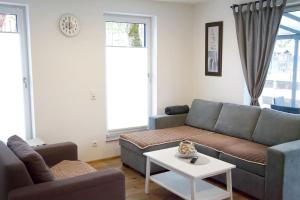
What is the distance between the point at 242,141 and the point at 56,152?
2198mm

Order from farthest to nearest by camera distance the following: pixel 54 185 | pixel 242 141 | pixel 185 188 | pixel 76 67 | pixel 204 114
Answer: pixel 204 114
pixel 76 67
pixel 242 141
pixel 185 188
pixel 54 185

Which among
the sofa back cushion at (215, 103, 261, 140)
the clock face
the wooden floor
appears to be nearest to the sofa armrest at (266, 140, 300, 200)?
the wooden floor

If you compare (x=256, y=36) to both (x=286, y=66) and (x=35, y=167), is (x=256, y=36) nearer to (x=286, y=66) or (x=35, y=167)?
(x=286, y=66)

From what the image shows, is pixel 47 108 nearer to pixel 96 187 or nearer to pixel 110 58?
pixel 110 58

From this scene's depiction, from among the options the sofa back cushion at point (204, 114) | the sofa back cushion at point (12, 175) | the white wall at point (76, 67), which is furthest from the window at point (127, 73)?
the sofa back cushion at point (12, 175)

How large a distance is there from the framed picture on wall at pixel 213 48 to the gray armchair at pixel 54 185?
283 cm

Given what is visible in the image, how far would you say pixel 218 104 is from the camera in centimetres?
449

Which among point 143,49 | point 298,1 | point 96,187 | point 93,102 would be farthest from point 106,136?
point 298,1

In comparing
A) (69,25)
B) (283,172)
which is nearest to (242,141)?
(283,172)

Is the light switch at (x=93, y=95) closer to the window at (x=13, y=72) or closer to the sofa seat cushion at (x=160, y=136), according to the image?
the sofa seat cushion at (x=160, y=136)

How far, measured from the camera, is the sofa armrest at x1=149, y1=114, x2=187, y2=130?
459 cm

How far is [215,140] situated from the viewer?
3.87 m

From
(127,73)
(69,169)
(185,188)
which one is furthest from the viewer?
(127,73)

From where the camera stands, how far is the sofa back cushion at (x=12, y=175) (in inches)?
84.6
